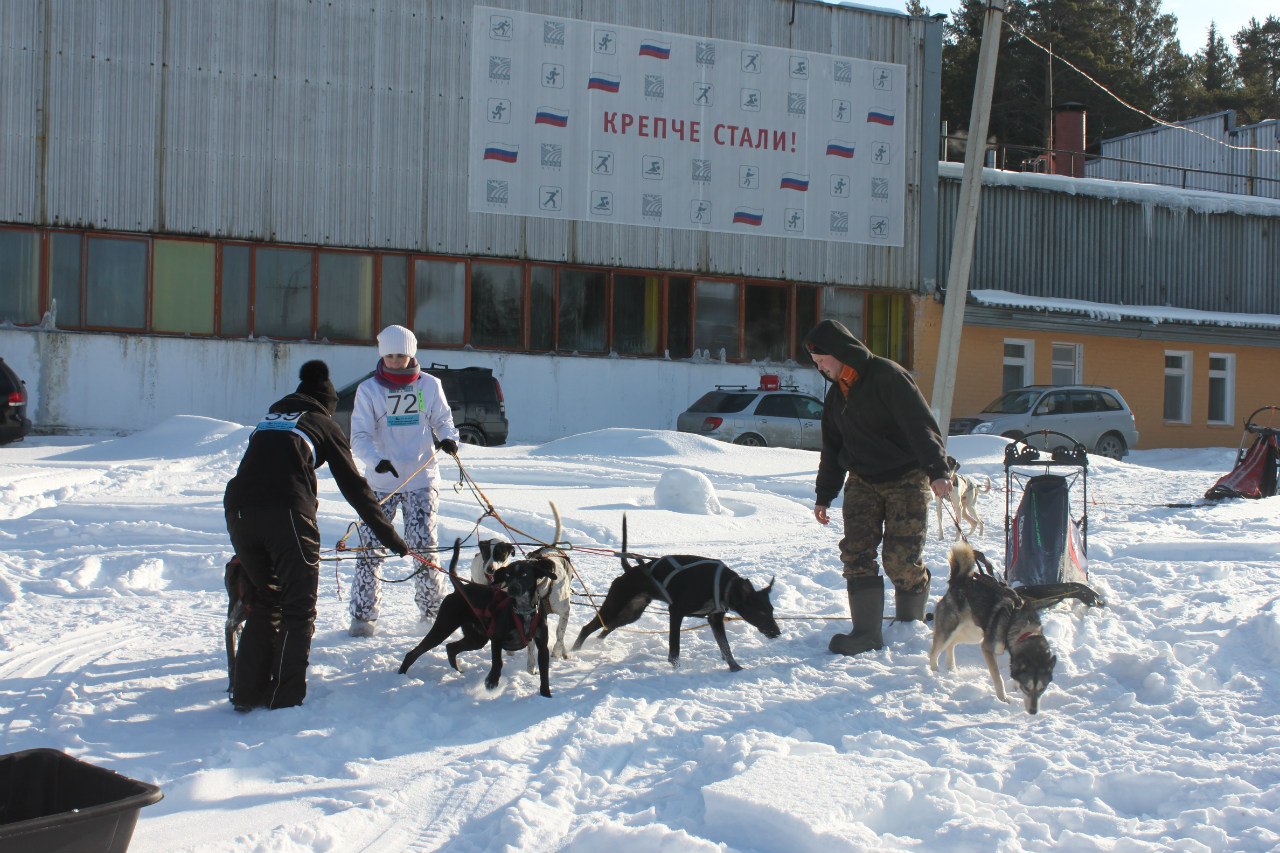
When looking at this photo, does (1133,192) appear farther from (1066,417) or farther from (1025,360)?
(1066,417)

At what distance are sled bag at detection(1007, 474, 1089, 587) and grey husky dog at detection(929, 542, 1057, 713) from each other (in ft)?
5.14

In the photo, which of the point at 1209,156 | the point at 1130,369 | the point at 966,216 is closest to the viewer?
the point at 966,216

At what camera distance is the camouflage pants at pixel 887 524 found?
6.12m

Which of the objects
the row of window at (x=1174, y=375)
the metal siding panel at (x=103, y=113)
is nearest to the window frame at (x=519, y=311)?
the metal siding panel at (x=103, y=113)

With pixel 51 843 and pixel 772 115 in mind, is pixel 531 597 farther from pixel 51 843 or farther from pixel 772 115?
pixel 772 115

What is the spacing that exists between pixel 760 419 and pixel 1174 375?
13440 millimetres

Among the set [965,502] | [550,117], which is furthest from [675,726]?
[550,117]

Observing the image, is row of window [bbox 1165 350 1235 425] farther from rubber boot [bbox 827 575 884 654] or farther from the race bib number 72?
the race bib number 72

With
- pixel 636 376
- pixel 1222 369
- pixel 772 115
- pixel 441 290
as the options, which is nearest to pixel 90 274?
pixel 441 290

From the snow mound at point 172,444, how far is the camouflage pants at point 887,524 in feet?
31.6

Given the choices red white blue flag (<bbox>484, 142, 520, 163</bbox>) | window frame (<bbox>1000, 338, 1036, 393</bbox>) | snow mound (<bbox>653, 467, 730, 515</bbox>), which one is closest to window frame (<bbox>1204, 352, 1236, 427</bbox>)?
window frame (<bbox>1000, 338, 1036, 393</bbox>)

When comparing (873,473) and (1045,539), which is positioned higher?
(873,473)

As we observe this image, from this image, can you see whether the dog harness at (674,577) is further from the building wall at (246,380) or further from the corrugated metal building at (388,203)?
the corrugated metal building at (388,203)

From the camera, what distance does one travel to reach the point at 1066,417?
20641 millimetres
